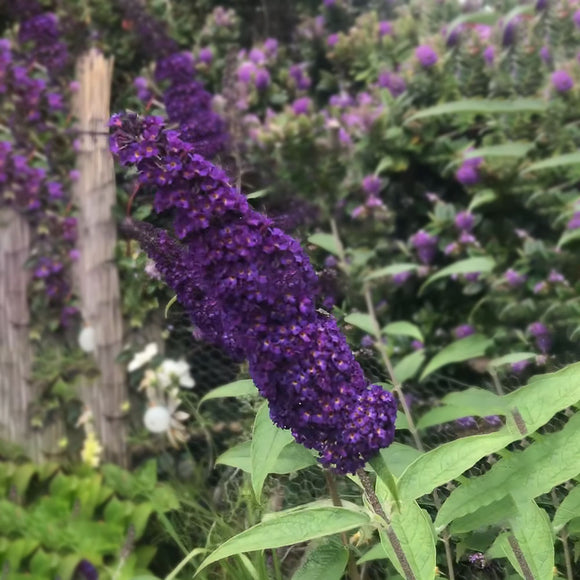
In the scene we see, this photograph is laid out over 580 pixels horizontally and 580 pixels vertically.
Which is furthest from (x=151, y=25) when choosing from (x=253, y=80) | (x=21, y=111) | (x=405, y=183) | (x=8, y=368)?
(x=8, y=368)

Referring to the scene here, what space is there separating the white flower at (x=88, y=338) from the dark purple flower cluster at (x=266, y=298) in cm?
180

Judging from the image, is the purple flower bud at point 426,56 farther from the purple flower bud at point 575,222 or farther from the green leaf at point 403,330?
the green leaf at point 403,330

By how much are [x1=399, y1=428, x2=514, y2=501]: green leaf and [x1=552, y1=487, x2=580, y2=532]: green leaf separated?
0.23 m

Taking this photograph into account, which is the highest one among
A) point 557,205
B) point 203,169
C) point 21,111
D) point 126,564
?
point 21,111

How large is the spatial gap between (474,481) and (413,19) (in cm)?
226

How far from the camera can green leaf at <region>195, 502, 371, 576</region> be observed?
29.4 inches

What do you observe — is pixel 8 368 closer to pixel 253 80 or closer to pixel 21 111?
pixel 21 111

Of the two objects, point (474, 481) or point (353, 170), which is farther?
point (353, 170)

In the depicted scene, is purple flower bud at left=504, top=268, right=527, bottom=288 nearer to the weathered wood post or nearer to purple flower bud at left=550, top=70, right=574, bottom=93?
purple flower bud at left=550, top=70, right=574, bottom=93

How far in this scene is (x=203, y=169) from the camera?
0.72 meters

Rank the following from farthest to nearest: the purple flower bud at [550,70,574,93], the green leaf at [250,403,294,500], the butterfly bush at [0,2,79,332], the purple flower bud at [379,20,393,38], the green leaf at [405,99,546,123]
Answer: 1. the purple flower bud at [379,20,393,38]
2. the butterfly bush at [0,2,79,332]
3. the purple flower bud at [550,70,574,93]
4. the green leaf at [405,99,546,123]
5. the green leaf at [250,403,294,500]

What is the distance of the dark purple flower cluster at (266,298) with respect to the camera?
0.72 metres

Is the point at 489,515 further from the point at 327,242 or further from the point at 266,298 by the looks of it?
the point at 327,242

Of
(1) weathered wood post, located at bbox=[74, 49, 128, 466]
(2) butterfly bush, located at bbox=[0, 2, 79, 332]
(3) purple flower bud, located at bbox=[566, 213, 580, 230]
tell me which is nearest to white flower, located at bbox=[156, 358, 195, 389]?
(1) weathered wood post, located at bbox=[74, 49, 128, 466]
